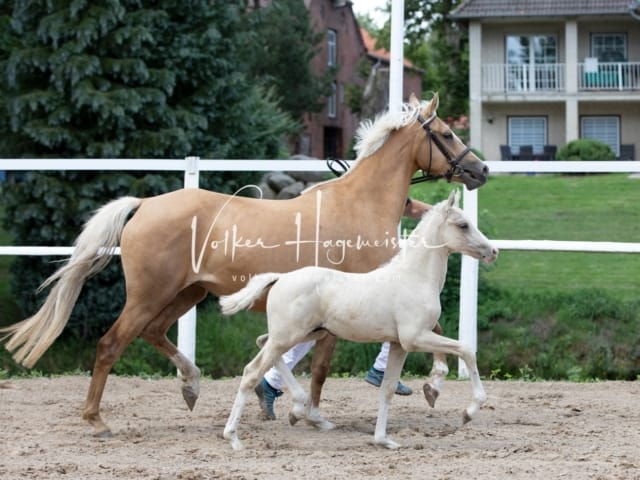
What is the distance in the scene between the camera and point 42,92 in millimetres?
10719

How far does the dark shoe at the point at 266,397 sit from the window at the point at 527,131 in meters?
25.0

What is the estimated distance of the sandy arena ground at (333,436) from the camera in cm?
463

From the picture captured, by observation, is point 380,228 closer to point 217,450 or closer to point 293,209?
point 293,209

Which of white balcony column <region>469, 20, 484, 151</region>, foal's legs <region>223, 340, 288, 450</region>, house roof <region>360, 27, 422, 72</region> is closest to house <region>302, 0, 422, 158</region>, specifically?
house roof <region>360, 27, 422, 72</region>

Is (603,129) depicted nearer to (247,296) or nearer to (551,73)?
(551,73)

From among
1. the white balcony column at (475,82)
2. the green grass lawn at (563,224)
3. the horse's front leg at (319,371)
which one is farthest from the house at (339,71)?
the horse's front leg at (319,371)

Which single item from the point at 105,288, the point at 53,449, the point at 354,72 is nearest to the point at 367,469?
the point at 53,449

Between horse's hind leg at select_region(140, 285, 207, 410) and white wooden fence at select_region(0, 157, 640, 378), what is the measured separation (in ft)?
5.09

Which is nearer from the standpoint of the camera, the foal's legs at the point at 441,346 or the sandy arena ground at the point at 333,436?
the sandy arena ground at the point at 333,436

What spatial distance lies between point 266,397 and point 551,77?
2559 centimetres

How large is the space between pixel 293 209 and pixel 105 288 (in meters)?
5.26

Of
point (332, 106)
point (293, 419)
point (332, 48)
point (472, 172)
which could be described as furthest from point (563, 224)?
point (332, 48)

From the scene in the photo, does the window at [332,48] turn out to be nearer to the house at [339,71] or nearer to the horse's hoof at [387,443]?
the house at [339,71]

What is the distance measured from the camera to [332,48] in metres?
36.8
